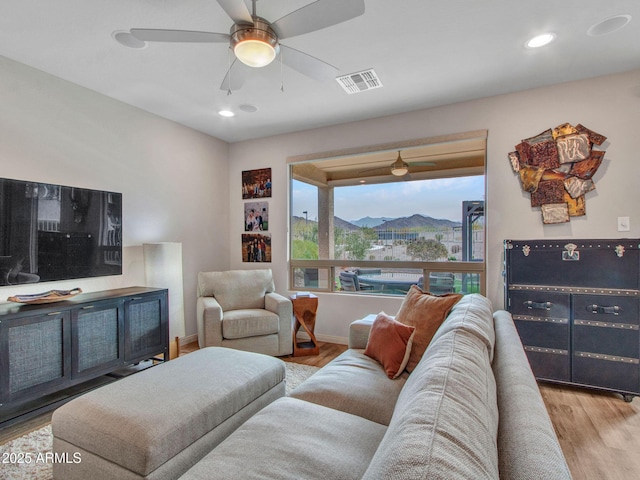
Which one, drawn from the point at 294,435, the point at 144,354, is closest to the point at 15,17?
the point at 144,354

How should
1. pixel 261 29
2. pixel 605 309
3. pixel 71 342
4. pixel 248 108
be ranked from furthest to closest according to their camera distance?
pixel 248 108, pixel 605 309, pixel 71 342, pixel 261 29

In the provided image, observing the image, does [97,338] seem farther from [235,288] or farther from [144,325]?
[235,288]

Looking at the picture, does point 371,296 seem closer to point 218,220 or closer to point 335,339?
point 335,339

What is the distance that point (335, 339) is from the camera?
4016mm

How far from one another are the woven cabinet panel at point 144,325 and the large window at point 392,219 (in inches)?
68.2

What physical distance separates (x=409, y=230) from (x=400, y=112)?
1.32 metres

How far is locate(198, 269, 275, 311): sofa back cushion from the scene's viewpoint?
370 cm

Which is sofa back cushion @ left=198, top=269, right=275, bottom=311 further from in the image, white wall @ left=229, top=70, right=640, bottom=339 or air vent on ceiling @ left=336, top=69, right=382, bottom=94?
air vent on ceiling @ left=336, top=69, right=382, bottom=94

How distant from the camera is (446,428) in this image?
0.65 metres

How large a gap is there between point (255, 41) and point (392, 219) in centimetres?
257

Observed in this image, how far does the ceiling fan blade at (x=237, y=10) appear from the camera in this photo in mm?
1598

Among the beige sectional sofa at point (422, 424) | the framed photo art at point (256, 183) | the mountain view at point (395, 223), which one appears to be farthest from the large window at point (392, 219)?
the beige sectional sofa at point (422, 424)

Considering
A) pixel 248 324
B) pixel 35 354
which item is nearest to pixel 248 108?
pixel 248 324

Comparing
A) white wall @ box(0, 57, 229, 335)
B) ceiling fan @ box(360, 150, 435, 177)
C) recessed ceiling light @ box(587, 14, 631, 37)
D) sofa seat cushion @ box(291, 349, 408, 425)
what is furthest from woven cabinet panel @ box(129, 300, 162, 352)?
recessed ceiling light @ box(587, 14, 631, 37)
